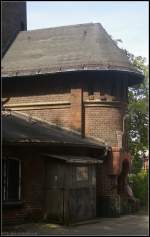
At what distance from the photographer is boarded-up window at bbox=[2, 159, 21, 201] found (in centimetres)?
1566

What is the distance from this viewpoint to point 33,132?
55.9 feet

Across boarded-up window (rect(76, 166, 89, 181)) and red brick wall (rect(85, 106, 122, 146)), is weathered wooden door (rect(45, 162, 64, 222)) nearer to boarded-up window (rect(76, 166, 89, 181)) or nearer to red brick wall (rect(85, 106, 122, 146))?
boarded-up window (rect(76, 166, 89, 181))

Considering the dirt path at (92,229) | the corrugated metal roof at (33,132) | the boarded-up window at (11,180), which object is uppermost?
the corrugated metal roof at (33,132)

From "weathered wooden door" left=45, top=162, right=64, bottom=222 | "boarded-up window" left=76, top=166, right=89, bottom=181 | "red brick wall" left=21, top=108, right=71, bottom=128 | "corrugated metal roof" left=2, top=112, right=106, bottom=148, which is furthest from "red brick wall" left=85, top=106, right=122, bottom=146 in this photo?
"weathered wooden door" left=45, top=162, right=64, bottom=222

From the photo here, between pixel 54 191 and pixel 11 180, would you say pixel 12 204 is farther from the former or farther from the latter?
pixel 54 191

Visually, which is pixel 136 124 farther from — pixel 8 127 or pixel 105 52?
pixel 8 127

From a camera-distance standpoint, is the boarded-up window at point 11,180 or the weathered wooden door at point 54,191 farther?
the weathered wooden door at point 54,191

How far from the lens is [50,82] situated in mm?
20766

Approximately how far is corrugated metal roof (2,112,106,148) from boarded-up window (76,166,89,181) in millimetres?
958

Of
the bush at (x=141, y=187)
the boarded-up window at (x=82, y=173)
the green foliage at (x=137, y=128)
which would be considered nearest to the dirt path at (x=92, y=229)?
the boarded-up window at (x=82, y=173)

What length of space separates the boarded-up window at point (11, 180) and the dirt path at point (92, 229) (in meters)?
1.15

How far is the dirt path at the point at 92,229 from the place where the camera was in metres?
13.6

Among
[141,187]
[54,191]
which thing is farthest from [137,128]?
[54,191]

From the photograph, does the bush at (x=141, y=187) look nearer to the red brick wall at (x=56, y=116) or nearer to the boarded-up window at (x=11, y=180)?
the red brick wall at (x=56, y=116)
